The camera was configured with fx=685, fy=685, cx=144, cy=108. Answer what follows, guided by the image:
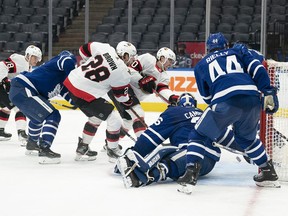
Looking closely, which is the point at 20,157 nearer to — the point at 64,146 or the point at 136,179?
the point at 64,146

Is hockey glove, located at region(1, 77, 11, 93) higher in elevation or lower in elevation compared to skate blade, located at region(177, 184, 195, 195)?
higher

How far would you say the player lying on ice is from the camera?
414 centimetres

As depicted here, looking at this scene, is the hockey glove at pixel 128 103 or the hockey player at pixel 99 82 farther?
the hockey glove at pixel 128 103

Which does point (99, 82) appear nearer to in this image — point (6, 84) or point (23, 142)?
point (23, 142)

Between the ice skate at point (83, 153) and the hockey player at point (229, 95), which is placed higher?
the hockey player at point (229, 95)

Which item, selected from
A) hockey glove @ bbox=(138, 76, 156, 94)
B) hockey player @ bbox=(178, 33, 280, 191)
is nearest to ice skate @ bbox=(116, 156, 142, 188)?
hockey player @ bbox=(178, 33, 280, 191)

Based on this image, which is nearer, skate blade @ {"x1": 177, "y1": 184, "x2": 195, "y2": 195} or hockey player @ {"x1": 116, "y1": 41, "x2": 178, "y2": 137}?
skate blade @ {"x1": 177, "y1": 184, "x2": 195, "y2": 195}

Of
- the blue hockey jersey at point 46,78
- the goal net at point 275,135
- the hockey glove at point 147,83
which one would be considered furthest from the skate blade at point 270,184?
the blue hockey jersey at point 46,78

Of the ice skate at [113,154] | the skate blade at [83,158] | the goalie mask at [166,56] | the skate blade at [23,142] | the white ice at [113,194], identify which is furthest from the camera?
the skate blade at [23,142]

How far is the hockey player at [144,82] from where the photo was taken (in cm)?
577

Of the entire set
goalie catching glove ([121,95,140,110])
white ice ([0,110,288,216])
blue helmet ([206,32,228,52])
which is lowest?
white ice ([0,110,288,216])

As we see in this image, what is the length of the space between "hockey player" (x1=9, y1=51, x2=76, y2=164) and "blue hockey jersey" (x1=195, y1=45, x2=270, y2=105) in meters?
1.58

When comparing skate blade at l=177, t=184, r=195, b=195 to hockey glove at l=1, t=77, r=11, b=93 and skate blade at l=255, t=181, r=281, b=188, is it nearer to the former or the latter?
skate blade at l=255, t=181, r=281, b=188

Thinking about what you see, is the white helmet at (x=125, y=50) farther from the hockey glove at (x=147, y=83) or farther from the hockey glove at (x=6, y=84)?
the hockey glove at (x=6, y=84)
